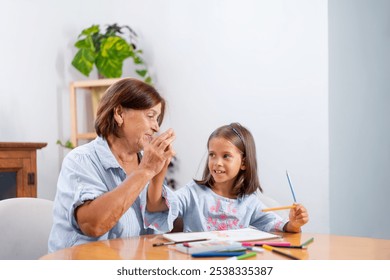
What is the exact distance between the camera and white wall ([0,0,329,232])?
7.69 feet

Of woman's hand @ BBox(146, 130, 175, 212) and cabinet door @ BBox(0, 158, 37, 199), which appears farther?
cabinet door @ BBox(0, 158, 37, 199)

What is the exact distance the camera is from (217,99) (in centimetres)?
262

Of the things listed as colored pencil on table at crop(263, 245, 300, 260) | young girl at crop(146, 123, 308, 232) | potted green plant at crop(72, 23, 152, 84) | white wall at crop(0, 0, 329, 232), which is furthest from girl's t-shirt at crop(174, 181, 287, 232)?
potted green plant at crop(72, 23, 152, 84)

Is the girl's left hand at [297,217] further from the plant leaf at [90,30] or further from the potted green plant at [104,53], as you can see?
the plant leaf at [90,30]

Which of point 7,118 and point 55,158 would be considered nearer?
point 7,118

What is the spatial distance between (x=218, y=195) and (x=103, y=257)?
2.28 feet

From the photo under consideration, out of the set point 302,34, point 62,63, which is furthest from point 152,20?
point 302,34

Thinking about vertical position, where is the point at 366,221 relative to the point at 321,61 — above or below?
below

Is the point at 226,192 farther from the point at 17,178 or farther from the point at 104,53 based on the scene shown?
the point at 104,53

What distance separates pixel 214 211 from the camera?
1.58 metres

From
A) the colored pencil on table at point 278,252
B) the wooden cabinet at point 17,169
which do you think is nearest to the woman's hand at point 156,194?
the colored pencil on table at point 278,252

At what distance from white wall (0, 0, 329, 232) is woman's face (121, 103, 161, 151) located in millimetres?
1131

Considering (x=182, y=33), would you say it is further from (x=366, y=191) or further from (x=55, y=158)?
(x=366, y=191)

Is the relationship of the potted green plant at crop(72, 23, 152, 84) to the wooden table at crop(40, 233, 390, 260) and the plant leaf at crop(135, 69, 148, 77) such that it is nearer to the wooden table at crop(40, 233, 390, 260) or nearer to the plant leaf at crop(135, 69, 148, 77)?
the plant leaf at crop(135, 69, 148, 77)
